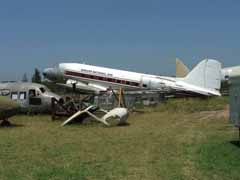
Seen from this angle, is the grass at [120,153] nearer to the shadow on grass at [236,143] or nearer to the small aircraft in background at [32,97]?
the shadow on grass at [236,143]

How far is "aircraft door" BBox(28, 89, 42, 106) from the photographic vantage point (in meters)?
21.2

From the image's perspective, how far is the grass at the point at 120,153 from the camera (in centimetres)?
754

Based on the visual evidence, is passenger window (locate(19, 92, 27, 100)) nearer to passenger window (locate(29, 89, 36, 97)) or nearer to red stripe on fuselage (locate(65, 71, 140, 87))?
passenger window (locate(29, 89, 36, 97))

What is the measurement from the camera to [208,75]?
31312 millimetres

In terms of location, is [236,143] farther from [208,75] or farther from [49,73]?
[49,73]

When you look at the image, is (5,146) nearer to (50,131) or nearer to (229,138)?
(50,131)

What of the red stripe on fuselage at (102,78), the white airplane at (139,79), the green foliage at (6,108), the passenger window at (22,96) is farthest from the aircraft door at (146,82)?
the green foliage at (6,108)

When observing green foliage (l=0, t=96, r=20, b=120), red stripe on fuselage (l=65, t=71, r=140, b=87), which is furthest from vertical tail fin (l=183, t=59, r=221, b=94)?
green foliage (l=0, t=96, r=20, b=120)

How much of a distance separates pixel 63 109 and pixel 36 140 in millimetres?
7039

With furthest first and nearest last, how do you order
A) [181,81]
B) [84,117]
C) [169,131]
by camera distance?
1. [181,81]
2. [84,117]
3. [169,131]

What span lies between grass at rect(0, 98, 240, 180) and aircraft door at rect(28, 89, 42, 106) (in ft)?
19.4

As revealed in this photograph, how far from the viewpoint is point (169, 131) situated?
1388 centimetres

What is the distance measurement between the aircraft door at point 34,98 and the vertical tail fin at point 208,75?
14.4 metres

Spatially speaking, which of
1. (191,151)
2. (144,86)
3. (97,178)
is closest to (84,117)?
(191,151)
